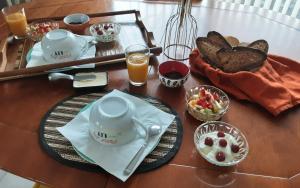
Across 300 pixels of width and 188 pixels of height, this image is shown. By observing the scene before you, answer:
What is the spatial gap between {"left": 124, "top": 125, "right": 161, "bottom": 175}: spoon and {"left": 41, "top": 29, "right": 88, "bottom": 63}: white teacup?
0.48 meters

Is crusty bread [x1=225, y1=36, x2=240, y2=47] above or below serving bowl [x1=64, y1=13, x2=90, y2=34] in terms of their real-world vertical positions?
below

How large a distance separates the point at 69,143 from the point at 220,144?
1.38ft

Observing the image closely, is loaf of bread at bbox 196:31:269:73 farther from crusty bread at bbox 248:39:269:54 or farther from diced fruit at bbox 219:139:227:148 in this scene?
diced fruit at bbox 219:139:227:148

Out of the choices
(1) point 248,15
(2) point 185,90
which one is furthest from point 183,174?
(1) point 248,15

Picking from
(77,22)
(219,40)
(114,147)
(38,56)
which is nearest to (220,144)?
(114,147)

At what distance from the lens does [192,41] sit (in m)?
1.27

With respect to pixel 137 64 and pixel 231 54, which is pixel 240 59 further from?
pixel 137 64

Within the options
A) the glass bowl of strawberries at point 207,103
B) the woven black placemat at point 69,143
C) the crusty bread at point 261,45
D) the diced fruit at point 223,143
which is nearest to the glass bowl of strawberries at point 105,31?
the woven black placemat at point 69,143

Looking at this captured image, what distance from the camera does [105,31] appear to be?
1.23 m

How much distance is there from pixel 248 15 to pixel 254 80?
680mm

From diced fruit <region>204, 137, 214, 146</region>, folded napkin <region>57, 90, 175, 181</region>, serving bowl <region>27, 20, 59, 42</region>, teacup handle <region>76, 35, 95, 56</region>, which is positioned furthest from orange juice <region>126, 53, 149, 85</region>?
serving bowl <region>27, 20, 59, 42</region>

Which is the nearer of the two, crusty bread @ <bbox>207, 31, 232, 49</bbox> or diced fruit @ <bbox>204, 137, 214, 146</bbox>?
diced fruit @ <bbox>204, 137, 214, 146</bbox>

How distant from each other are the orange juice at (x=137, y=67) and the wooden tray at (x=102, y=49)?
9cm

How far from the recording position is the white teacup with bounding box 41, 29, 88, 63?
1.03m
